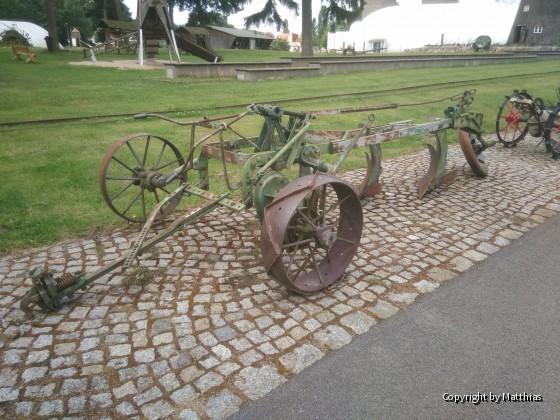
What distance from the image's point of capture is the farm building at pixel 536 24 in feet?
155

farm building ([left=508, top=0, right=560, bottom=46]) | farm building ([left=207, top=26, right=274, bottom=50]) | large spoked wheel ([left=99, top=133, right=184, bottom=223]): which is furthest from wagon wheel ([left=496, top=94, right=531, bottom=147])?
farm building ([left=508, top=0, right=560, bottom=46])

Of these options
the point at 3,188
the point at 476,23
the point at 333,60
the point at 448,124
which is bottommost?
the point at 3,188

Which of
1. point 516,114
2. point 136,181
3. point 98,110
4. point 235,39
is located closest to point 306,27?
point 98,110

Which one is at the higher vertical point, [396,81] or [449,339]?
[396,81]

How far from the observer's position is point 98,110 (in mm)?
10156

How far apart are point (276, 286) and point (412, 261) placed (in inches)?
57.2

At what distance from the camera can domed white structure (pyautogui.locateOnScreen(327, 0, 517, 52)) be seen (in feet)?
178

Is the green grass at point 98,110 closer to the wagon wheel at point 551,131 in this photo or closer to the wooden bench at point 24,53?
the wooden bench at point 24,53

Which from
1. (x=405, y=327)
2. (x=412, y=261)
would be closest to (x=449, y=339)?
(x=405, y=327)

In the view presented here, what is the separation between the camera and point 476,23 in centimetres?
5600

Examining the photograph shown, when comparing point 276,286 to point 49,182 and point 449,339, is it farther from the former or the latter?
point 49,182

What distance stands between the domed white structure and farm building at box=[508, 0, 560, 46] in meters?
1.46

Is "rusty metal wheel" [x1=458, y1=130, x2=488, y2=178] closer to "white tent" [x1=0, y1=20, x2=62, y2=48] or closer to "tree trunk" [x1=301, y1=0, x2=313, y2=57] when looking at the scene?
"tree trunk" [x1=301, y1=0, x2=313, y2=57]

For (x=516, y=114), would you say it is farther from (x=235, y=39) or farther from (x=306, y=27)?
(x=235, y=39)
